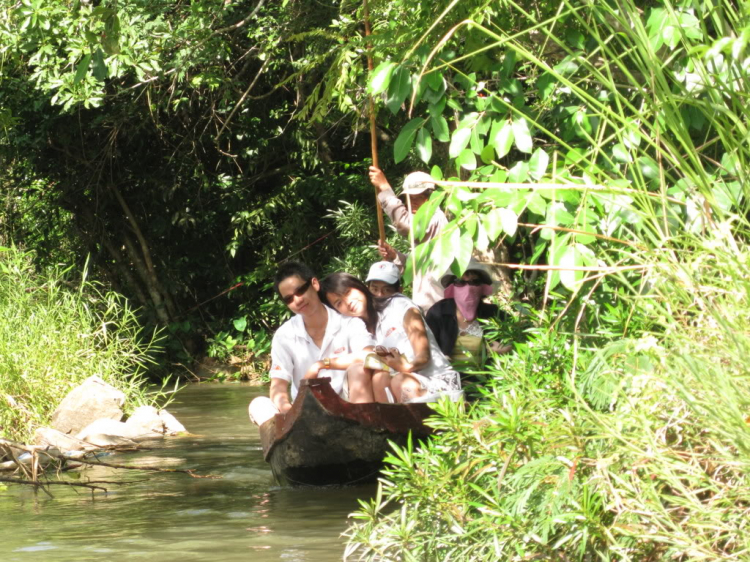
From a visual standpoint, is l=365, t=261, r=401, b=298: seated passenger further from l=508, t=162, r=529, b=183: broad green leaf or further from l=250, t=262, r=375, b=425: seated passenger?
l=508, t=162, r=529, b=183: broad green leaf

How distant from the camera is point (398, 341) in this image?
6691 mm

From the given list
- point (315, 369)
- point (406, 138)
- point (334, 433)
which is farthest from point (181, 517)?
point (406, 138)

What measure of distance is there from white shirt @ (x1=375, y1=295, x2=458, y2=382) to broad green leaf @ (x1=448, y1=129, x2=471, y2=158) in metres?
2.78

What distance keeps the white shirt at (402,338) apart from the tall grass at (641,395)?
2.44 metres

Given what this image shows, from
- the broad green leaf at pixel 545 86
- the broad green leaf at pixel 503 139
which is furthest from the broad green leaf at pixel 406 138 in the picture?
the broad green leaf at pixel 545 86

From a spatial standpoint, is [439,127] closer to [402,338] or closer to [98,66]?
[98,66]

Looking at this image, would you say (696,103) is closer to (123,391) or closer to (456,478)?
(456,478)

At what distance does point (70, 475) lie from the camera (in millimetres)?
7078

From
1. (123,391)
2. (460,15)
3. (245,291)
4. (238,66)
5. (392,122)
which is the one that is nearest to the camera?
(460,15)

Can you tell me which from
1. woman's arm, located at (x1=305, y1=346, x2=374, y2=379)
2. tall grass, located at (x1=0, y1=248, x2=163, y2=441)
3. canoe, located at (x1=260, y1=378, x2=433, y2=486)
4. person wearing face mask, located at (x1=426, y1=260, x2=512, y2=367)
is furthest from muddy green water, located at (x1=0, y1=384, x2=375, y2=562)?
person wearing face mask, located at (x1=426, y1=260, x2=512, y2=367)

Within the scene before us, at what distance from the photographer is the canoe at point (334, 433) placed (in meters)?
6.16

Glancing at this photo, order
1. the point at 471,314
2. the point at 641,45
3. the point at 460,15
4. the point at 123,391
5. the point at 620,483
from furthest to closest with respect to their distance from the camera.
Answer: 1. the point at 123,391
2. the point at 471,314
3. the point at 460,15
4. the point at 620,483
5. the point at 641,45

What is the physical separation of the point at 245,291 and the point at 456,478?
1156 centimetres

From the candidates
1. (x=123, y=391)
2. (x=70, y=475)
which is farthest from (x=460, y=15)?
(x=123, y=391)
